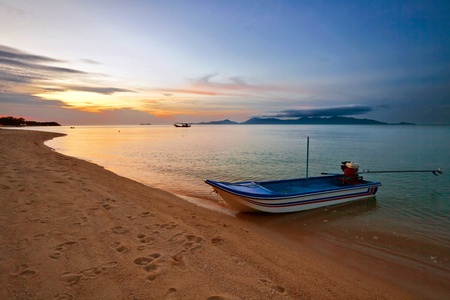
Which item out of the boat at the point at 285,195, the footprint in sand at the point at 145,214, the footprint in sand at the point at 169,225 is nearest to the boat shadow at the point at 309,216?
the boat at the point at 285,195

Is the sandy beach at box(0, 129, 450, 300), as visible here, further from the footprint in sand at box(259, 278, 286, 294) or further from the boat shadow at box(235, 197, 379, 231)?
the boat shadow at box(235, 197, 379, 231)

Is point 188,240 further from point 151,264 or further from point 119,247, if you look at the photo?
point 119,247

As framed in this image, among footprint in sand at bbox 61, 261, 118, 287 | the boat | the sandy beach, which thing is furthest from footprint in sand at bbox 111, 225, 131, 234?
the boat

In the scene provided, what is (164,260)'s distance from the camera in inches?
199

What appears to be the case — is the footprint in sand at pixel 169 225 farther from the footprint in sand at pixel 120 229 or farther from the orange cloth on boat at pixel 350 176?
the orange cloth on boat at pixel 350 176

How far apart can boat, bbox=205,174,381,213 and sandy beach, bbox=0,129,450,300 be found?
58.2 inches

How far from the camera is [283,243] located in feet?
25.4

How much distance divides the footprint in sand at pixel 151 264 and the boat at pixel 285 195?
5071 millimetres

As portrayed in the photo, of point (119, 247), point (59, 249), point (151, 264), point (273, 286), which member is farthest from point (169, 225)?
point (273, 286)

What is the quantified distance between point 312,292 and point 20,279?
5139 millimetres

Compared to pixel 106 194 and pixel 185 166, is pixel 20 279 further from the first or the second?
pixel 185 166

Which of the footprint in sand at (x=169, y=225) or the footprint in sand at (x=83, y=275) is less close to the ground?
the footprint in sand at (x=83, y=275)

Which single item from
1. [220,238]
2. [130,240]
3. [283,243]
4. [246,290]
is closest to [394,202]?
[283,243]

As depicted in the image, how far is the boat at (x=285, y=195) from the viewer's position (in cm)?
1004
